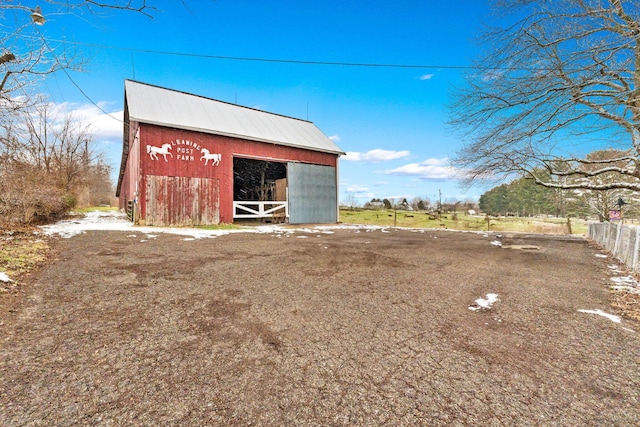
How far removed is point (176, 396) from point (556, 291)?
5.22 metres

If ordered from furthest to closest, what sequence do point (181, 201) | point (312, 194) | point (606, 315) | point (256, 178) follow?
1. point (256, 178)
2. point (312, 194)
3. point (181, 201)
4. point (606, 315)

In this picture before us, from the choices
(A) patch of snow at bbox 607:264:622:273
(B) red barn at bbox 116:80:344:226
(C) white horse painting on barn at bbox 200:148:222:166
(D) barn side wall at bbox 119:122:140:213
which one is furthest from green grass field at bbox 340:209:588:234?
(A) patch of snow at bbox 607:264:622:273

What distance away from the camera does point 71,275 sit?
4246mm

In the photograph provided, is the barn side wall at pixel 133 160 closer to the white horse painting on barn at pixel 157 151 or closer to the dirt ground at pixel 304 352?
the white horse painting on barn at pixel 157 151

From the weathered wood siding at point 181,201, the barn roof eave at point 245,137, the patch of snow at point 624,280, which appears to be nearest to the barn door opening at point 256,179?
the barn roof eave at point 245,137

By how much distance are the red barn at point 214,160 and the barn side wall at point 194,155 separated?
33mm

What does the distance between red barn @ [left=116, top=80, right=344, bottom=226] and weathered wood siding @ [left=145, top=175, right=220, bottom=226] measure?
0.11 feet

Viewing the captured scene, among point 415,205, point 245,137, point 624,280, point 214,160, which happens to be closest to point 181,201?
point 214,160

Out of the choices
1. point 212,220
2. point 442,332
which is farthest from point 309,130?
point 442,332

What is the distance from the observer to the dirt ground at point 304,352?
1.74 meters

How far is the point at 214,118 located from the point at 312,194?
239 inches

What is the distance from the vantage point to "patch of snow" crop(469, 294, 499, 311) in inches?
143

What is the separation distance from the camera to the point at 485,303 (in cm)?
381

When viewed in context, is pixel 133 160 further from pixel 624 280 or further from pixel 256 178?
pixel 624 280
